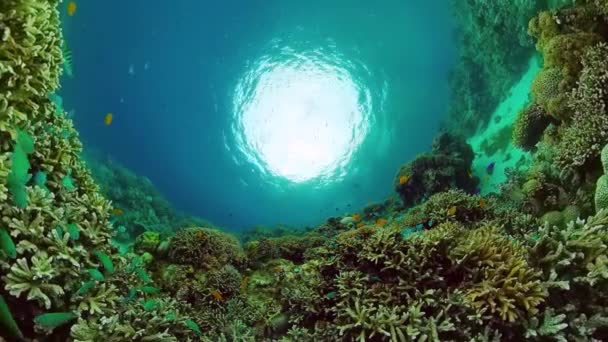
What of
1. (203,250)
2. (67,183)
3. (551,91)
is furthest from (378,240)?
(551,91)

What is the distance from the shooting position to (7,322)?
314 cm

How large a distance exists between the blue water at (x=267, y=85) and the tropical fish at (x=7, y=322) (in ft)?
79.5

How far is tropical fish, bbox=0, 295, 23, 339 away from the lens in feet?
10.2

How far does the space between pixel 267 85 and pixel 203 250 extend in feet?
71.9

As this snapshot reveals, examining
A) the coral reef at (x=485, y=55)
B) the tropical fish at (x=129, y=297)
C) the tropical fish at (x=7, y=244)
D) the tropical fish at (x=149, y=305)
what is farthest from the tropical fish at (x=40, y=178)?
the coral reef at (x=485, y=55)

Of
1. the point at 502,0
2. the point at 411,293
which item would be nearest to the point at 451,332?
the point at 411,293

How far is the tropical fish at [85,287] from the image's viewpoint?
3658 mm

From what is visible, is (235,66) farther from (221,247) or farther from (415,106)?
(221,247)

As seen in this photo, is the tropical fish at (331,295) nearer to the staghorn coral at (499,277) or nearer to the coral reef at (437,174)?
the staghorn coral at (499,277)

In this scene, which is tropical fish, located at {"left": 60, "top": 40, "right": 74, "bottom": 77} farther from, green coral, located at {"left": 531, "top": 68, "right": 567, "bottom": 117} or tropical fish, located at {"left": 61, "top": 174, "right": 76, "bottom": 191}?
green coral, located at {"left": 531, "top": 68, "right": 567, "bottom": 117}

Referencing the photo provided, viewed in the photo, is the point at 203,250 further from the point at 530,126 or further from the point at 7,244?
the point at 530,126

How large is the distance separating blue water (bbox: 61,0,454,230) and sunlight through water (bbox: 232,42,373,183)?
90 mm

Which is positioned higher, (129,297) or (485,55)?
(485,55)

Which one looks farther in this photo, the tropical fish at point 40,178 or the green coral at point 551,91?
the green coral at point 551,91
